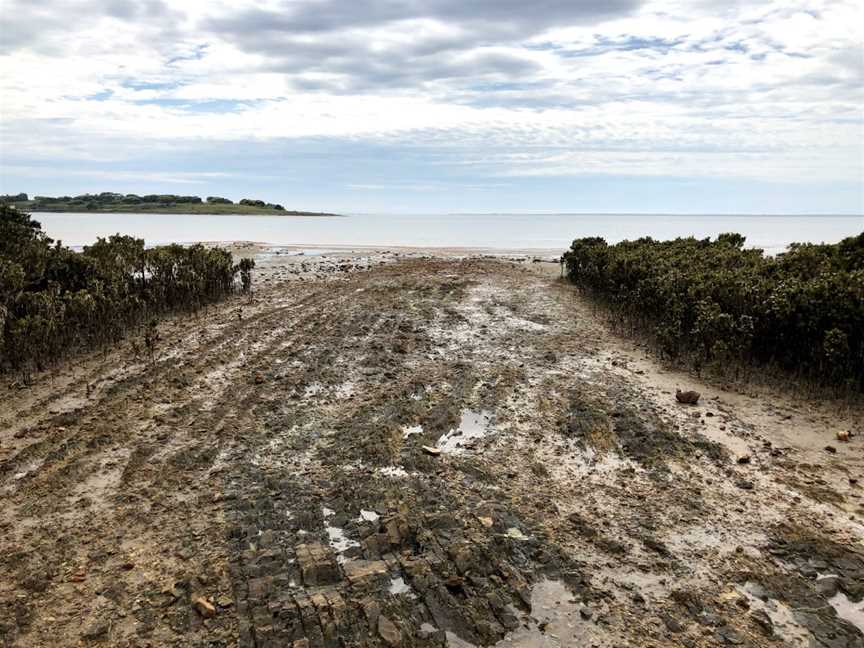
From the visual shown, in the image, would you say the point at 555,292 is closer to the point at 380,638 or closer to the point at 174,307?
the point at 174,307

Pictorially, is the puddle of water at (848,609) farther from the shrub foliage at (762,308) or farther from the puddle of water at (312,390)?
the puddle of water at (312,390)

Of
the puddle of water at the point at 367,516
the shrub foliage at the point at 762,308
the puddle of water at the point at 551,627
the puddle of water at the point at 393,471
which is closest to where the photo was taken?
the puddle of water at the point at 551,627

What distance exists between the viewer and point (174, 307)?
14953mm

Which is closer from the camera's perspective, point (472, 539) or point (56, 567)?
point (56, 567)

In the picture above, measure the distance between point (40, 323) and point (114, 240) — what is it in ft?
28.8

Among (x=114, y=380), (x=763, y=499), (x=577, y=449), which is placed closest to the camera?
(x=763, y=499)

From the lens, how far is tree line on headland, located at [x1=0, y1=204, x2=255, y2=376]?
31.2ft

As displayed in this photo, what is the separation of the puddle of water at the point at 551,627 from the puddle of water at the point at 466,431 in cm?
253

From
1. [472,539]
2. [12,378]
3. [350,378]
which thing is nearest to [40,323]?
[12,378]

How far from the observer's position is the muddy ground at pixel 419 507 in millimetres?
3855

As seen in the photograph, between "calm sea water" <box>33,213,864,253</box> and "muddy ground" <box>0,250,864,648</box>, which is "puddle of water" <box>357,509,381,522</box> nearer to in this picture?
"muddy ground" <box>0,250,864,648</box>

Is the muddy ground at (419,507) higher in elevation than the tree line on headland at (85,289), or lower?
lower

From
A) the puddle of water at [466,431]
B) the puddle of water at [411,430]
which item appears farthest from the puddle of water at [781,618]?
the puddle of water at [411,430]

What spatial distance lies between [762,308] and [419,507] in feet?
22.8
